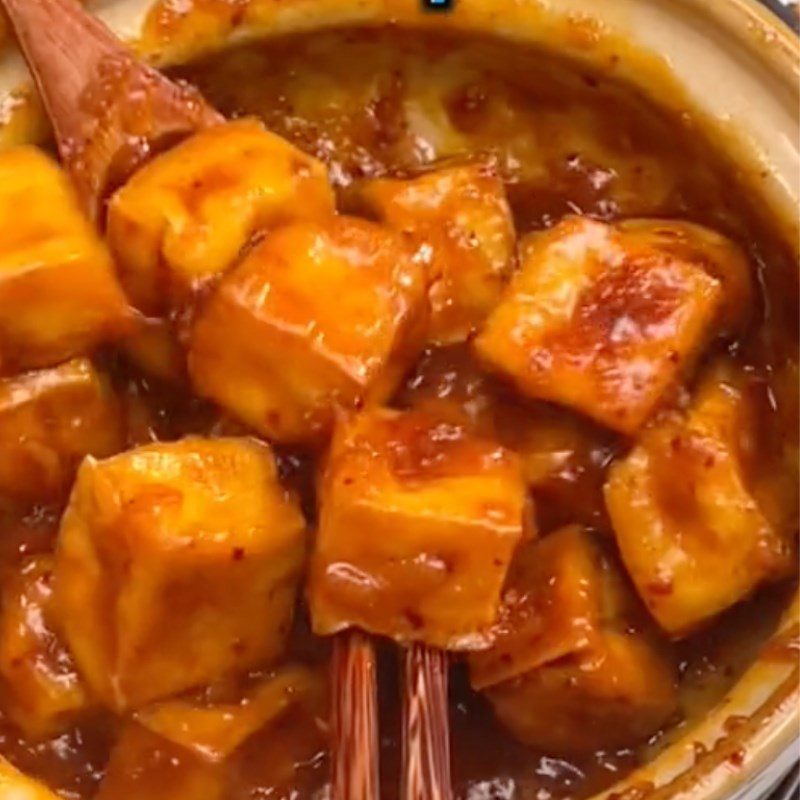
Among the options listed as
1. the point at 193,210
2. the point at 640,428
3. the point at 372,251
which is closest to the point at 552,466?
the point at 640,428

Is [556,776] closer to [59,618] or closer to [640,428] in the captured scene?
[640,428]

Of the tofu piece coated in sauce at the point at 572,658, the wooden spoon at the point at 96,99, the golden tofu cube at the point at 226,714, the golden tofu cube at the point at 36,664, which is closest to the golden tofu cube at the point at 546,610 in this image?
the tofu piece coated in sauce at the point at 572,658

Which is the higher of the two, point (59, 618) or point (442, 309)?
point (442, 309)

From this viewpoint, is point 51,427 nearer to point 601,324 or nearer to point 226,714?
point 226,714

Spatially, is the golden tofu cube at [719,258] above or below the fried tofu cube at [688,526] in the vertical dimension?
above

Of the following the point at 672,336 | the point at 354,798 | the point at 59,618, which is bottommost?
the point at 59,618

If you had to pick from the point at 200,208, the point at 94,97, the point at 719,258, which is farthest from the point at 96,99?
the point at 719,258

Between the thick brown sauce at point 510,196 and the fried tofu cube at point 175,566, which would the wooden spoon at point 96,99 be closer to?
the thick brown sauce at point 510,196
